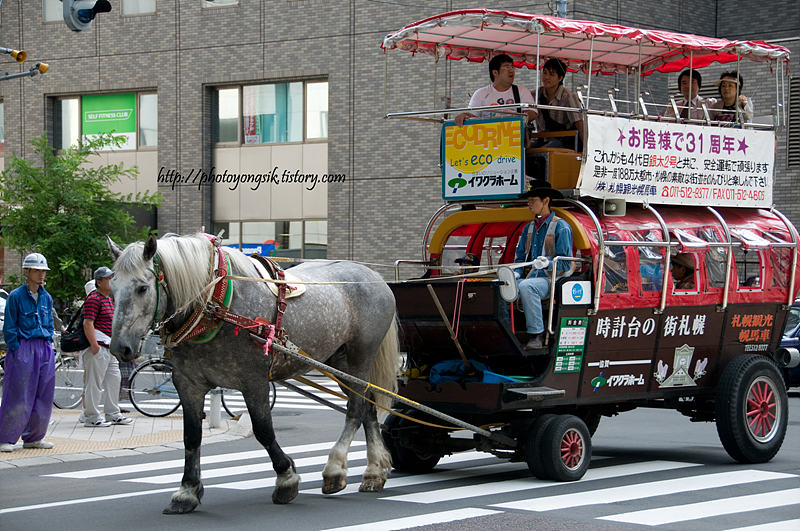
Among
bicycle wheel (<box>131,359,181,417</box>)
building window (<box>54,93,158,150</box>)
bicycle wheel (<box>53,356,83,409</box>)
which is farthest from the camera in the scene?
building window (<box>54,93,158,150</box>)

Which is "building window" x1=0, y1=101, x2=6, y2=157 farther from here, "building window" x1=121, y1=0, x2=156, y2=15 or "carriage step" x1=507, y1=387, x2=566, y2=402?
"carriage step" x1=507, y1=387, x2=566, y2=402

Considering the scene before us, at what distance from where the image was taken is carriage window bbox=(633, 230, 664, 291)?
9.12m

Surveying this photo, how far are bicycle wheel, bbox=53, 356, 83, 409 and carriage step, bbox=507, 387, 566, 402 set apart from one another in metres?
9.06

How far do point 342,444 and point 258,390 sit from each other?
1.06 meters

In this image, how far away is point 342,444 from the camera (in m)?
8.21

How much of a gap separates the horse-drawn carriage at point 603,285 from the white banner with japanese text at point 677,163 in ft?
0.05

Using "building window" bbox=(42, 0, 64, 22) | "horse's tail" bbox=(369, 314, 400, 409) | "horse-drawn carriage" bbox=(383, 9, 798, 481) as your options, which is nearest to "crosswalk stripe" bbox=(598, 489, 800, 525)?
"horse-drawn carriage" bbox=(383, 9, 798, 481)

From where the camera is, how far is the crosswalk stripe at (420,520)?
6840 millimetres

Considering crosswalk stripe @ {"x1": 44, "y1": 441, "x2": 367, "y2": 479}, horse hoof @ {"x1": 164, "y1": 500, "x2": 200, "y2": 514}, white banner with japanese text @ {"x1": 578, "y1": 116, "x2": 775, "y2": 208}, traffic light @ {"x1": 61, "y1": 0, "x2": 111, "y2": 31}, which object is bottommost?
crosswalk stripe @ {"x1": 44, "y1": 441, "x2": 367, "y2": 479}

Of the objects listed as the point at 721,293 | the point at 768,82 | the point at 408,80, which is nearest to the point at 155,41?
the point at 408,80

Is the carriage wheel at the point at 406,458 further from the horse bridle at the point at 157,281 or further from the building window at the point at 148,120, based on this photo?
the building window at the point at 148,120

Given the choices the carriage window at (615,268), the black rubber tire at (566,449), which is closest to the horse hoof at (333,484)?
the black rubber tire at (566,449)

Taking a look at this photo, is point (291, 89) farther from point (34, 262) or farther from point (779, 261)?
point (779, 261)

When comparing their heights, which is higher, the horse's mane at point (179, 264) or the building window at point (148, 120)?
the building window at point (148, 120)
